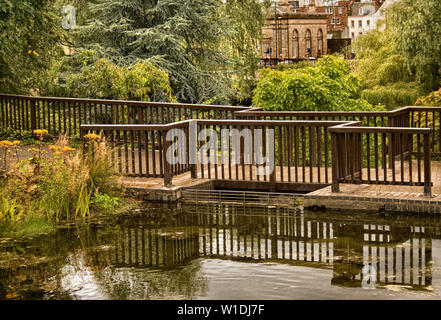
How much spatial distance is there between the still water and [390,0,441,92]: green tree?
75.3 feet

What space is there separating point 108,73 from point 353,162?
326 inches

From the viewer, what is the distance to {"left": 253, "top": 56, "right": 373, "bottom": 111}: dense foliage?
14844 mm

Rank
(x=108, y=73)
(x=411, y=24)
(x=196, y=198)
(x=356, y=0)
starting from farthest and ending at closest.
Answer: (x=356, y=0), (x=411, y=24), (x=108, y=73), (x=196, y=198)

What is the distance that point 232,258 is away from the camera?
784cm

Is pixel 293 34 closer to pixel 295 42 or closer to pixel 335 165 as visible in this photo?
pixel 295 42

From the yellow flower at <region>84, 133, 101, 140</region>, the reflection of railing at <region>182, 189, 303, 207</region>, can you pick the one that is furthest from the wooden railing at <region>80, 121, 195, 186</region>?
the reflection of railing at <region>182, 189, 303, 207</region>

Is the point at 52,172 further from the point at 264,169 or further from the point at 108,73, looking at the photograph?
the point at 108,73

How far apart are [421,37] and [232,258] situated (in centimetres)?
2551

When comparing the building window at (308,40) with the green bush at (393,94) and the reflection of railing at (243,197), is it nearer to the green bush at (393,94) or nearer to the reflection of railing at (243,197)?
the green bush at (393,94)

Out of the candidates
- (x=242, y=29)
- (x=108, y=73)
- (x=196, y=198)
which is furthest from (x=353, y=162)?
(x=242, y=29)

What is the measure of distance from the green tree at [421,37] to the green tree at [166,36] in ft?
32.2

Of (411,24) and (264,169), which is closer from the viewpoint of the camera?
(264,169)

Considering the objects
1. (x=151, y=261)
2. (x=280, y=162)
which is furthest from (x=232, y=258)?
(x=280, y=162)
